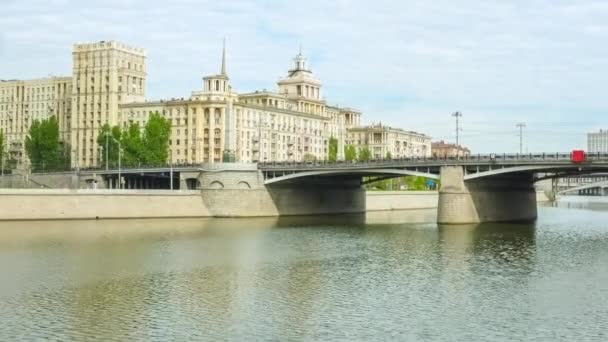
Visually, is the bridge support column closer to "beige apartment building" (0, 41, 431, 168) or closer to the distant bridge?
the distant bridge

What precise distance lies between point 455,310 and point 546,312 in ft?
12.4

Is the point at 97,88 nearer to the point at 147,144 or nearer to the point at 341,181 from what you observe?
the point at 147,144

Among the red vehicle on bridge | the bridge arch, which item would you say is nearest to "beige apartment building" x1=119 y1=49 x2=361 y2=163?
the bridge arch

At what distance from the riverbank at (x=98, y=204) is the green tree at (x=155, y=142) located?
→ 3197cm

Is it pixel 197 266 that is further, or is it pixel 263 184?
pixel 263 184

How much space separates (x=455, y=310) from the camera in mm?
34531

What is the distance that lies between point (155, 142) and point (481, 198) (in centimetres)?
5949

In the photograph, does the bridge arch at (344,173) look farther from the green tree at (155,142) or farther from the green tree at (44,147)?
the green tree at (44,147)

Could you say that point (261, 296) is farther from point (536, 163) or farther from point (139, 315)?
point (536, 163)

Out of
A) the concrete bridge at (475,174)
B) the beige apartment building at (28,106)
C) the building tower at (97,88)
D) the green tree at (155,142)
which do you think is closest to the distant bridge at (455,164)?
the concrete bridge at (475,174)

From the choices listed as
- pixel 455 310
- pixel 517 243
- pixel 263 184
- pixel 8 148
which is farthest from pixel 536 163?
pixel 8 148

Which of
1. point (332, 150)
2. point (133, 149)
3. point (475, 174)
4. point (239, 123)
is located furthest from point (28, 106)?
point (475, 174)

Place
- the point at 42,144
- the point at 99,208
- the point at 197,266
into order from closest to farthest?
the point at 197,266
the point at 99,208
the point at 42,144

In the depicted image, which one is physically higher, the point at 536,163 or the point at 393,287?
the point at 536,163
